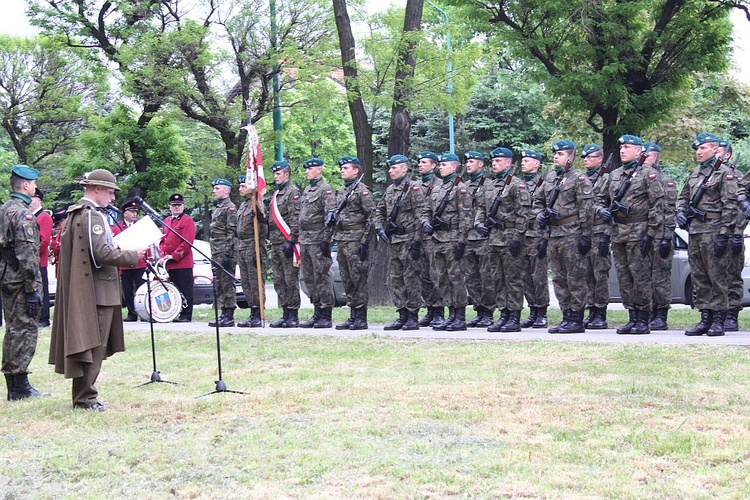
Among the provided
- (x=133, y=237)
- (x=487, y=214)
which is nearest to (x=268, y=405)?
(x=133, y=237)

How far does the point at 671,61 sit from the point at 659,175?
6189 millimetres

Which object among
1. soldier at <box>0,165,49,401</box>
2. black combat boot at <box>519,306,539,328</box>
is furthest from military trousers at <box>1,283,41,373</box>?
black combat boot at <box>519,306,539,328</box>

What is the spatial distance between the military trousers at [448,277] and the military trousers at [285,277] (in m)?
2.34

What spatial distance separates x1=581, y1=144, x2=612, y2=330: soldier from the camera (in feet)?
41.9

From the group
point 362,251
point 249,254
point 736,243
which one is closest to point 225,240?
point 249,254

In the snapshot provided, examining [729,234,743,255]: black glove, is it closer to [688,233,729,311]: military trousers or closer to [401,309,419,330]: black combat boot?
[688,233,729,311]: military trousers

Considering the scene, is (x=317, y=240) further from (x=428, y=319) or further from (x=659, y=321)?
(x=659, y=321)

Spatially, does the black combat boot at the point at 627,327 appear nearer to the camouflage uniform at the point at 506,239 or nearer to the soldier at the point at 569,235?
the soldier at the point at 569,235

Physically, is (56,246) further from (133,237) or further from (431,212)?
(133,237)

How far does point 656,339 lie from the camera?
38.0ft

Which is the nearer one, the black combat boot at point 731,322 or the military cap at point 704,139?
the military cap at point 704,139

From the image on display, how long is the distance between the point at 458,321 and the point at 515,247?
4.21ft

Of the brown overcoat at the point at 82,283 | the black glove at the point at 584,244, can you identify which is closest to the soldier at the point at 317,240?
the black glove at the point at 584,244

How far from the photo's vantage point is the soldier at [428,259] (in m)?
14.2
